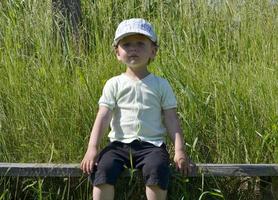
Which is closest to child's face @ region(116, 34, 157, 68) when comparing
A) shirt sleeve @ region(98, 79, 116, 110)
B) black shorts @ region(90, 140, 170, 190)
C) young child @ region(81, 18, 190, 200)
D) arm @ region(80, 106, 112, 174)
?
young child @ region(81, 18, 190, 200)

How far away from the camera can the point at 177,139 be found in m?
2.76

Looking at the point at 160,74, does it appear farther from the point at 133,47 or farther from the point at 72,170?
the point at 72,170

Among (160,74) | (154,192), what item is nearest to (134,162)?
(154,192)

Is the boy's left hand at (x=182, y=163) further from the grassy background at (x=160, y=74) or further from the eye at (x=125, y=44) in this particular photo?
the eye at (x=125, y=44)

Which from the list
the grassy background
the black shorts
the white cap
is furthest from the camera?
the grassy background

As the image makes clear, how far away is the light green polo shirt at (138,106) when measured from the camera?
9.10 ft

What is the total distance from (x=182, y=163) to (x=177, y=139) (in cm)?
12

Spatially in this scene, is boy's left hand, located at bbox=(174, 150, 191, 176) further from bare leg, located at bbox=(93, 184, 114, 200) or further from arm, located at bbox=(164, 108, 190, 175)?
bare leg, located at bbox=(93, 184, 114, 200)

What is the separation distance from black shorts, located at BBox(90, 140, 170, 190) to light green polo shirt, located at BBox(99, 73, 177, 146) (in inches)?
1.4

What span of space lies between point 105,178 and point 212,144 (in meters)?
0.74

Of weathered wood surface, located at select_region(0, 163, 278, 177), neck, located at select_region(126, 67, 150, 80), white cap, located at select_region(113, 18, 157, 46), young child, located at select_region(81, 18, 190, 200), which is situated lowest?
weathered wood surface, located at select_region(0, 163, 278, 177)

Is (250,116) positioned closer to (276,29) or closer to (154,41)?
(154,41)

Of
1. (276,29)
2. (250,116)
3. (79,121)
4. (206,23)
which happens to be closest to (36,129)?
(79,121)

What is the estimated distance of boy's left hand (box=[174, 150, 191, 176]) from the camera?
271 centimetres
